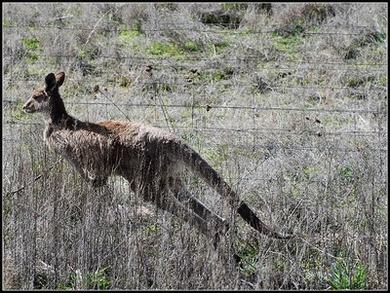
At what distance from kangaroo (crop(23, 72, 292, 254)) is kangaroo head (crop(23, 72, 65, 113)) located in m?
0.46

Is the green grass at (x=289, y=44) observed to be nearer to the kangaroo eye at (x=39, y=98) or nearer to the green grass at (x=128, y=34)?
the green grass at (x=128, y=34)

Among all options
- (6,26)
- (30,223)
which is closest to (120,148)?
(30,223)

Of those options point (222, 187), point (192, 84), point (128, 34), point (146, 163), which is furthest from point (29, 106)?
point (128, 34)

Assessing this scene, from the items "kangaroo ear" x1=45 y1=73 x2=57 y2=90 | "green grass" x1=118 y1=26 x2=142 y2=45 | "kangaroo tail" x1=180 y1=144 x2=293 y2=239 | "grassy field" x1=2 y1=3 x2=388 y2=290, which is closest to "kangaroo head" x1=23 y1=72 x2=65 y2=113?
"kangaroo ear" x1=45 y1=73 x2=57 y2=90

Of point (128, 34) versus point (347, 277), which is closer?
point (347, 277)

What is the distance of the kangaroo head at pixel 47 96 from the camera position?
7.30 m

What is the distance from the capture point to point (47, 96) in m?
7.35

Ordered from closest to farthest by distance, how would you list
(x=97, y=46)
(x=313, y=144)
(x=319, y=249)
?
(x=319, y=249)
(x=313, y=144)
(x=97, y=46)

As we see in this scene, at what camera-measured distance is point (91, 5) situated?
13.3 metres

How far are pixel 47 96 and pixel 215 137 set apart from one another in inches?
85.3

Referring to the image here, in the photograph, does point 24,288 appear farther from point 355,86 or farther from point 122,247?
point 355,86

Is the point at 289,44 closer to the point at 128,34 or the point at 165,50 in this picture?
the point at 165,50

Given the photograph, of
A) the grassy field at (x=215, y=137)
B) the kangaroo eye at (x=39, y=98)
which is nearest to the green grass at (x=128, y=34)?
the grassy field at (x=215, y=137)

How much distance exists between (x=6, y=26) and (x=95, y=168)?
673cm
